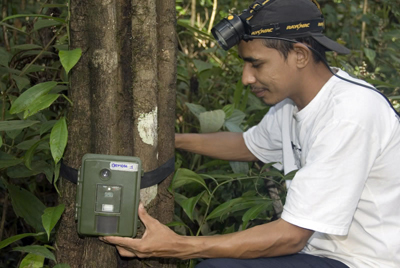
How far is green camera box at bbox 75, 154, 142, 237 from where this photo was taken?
1.55 meters

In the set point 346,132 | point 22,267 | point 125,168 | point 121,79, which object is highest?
point 121,79

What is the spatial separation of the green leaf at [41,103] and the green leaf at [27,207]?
0.47m

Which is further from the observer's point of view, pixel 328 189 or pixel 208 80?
pixel 208 80

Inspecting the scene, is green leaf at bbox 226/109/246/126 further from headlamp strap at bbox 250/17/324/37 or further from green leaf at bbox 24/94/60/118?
green leaf at bbox 24/94/60/118

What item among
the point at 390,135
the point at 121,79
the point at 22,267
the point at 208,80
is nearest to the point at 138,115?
the point at 121,79

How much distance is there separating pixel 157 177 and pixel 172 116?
0.72ft

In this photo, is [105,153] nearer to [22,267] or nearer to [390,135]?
[22,267]

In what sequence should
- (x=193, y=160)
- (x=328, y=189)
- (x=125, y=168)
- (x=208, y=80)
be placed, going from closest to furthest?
(x=125, y=168), (x=328, y=189), (x=193, y=160), (x=208, y=80)

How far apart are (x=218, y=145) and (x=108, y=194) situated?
923mm

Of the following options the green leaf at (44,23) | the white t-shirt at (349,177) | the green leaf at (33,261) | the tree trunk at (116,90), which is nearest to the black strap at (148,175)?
the tree trunk at (116,90)

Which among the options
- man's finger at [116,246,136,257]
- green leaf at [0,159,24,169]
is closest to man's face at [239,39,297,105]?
man's finger at [116,246,136,257]

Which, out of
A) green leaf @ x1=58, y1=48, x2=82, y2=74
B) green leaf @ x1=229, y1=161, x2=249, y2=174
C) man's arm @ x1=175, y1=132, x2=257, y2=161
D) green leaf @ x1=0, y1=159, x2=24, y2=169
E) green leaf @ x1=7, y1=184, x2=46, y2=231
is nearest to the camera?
green leaf @ x1=58, y1=48, x2=82, y2=74

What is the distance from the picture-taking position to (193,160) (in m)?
2.73

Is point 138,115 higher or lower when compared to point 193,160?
higher
